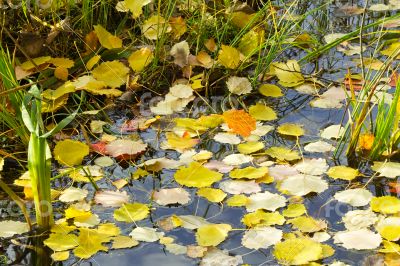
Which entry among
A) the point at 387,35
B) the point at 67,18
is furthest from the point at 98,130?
the point at 387,35

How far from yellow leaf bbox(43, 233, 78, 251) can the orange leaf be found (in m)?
0.62

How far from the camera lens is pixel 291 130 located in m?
2.03

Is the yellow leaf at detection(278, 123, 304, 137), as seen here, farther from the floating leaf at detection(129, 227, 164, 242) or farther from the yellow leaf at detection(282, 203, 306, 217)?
the floating leaf at detection(129, 227, 164, 242)

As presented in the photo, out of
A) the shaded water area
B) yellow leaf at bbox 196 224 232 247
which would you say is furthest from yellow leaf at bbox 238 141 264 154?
yellow leaf at bbox 196 224 232 247

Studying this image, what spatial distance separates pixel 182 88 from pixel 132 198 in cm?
52

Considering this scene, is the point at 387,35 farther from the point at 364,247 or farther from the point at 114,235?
the point at 114,235

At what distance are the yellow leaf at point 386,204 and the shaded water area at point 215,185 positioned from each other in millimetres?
62

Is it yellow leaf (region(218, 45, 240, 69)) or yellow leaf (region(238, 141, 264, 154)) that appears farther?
yellow leaf (region(218, 45, 240, 69))

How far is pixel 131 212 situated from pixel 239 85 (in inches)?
27.0

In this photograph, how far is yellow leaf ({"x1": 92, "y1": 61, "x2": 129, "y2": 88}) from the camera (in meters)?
2.22

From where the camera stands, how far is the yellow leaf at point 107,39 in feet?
7.48

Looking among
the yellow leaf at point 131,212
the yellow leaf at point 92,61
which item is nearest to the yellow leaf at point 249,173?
the yellow leaf at point 131,212

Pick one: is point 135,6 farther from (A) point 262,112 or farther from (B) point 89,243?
(B) point 89,243

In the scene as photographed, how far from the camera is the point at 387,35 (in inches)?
101
